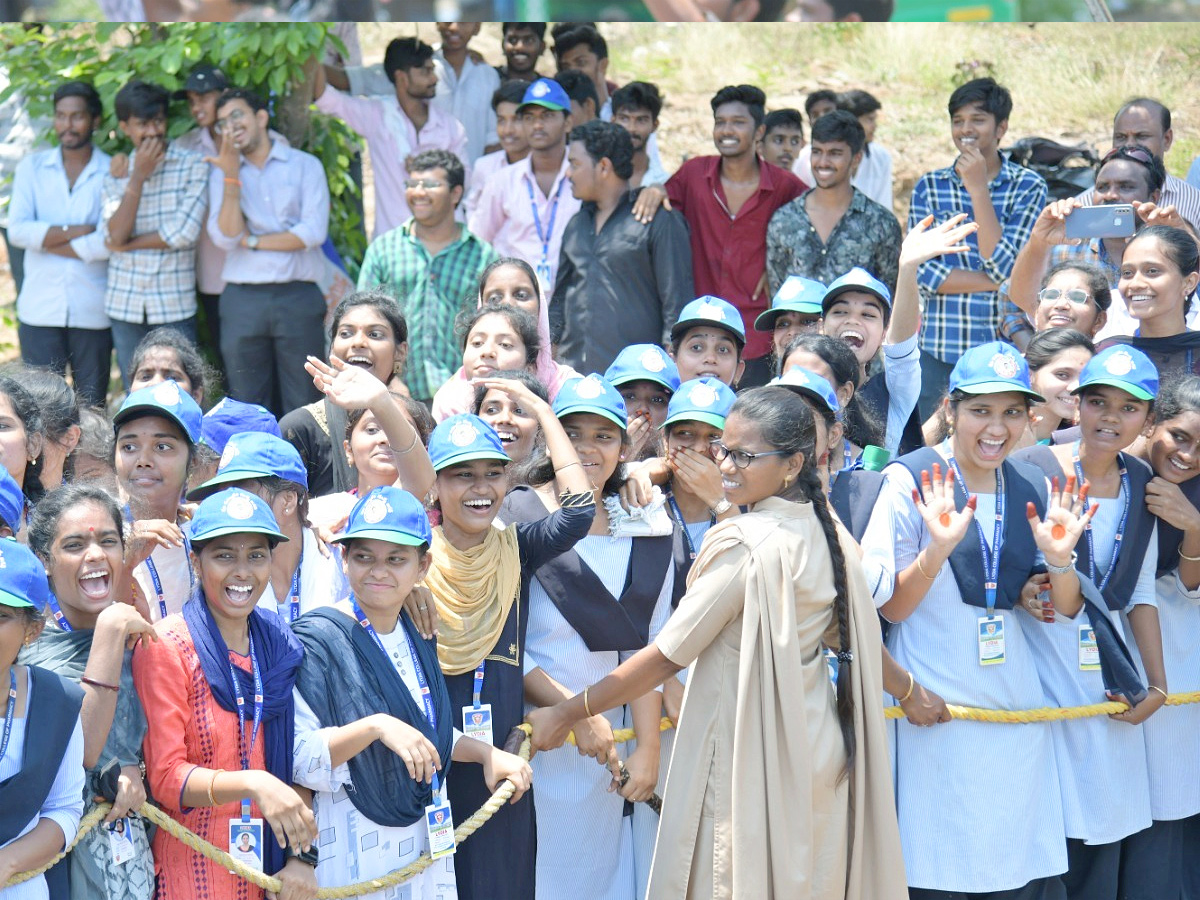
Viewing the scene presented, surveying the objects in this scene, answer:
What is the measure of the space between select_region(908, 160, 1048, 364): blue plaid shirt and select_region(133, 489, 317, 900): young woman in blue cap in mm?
4711

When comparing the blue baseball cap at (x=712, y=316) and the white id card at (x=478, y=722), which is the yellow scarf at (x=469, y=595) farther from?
the blue baseball cap at (x=712, y=316)

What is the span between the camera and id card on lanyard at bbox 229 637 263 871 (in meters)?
4.12

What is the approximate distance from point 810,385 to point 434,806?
182cm

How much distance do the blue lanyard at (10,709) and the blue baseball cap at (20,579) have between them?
0.19 metres

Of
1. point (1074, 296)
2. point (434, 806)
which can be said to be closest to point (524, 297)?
point (1074, 296)

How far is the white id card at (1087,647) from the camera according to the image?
206 inches

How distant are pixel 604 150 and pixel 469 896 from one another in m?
4.25

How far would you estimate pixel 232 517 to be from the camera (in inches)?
165

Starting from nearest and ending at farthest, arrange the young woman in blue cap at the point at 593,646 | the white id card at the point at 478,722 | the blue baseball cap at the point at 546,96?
the white id card at the point at 478,722, the young woman in blue cap at the point at 593,646, the blue baseball cap at the point at 546,96

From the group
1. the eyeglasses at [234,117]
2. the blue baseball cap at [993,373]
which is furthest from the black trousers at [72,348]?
the blue baseball cap at [993,373]

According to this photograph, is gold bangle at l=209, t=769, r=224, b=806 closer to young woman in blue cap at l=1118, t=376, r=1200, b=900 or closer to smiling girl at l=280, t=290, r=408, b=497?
smiling girl at l=280, t=290, r=408, b=497

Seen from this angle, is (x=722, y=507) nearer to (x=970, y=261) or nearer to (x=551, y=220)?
(x=970, y=261)


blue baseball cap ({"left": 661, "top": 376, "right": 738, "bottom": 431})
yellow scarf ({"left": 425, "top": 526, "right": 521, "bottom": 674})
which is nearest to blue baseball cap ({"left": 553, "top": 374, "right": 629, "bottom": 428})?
blue baseball cap ({"left": 661, "top": 376, "right": 738, "bottom": 431})

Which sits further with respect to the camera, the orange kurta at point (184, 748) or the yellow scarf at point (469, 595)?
the yellow scarf at point (469, 595)
